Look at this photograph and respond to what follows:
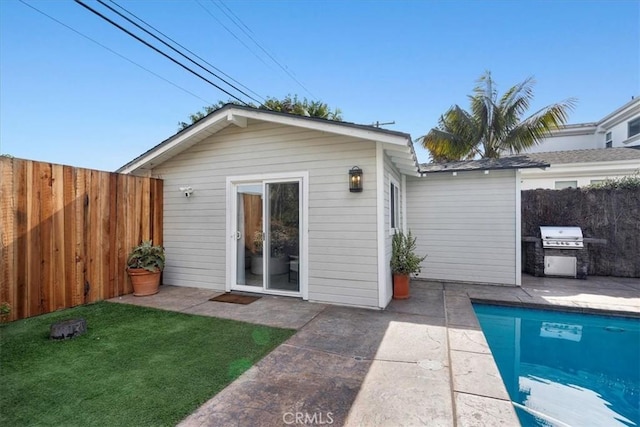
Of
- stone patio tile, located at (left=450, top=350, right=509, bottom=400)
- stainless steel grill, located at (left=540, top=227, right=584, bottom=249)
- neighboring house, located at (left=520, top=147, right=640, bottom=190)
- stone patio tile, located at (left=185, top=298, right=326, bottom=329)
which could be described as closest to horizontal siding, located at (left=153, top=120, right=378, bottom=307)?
stone patio tile, located at (left=185, top=298, right=326, bottom=329)

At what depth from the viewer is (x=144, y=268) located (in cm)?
606

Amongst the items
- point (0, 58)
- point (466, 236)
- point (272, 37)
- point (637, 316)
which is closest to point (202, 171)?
point (0, 58)

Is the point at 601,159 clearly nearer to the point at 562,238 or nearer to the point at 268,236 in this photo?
the point at 562,238

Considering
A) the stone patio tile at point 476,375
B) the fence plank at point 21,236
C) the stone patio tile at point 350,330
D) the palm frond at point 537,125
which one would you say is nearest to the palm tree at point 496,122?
the palm frond at point 537,125

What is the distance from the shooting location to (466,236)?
748cm

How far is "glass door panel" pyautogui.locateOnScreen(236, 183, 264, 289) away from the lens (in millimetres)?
6121

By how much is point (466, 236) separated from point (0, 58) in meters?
10.6

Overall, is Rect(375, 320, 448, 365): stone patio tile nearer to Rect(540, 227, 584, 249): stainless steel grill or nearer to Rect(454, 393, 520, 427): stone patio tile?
Rect(454, 393, 520, 427): stone patio tile

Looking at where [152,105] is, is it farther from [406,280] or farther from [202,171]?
[406,280]

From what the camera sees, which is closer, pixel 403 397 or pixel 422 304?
pixel 403 397

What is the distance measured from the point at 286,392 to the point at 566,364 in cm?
368

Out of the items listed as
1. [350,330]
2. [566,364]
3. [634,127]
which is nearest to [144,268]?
[350,330]

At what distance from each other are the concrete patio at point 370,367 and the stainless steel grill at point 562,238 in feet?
6.27

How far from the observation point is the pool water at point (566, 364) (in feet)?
9.39
